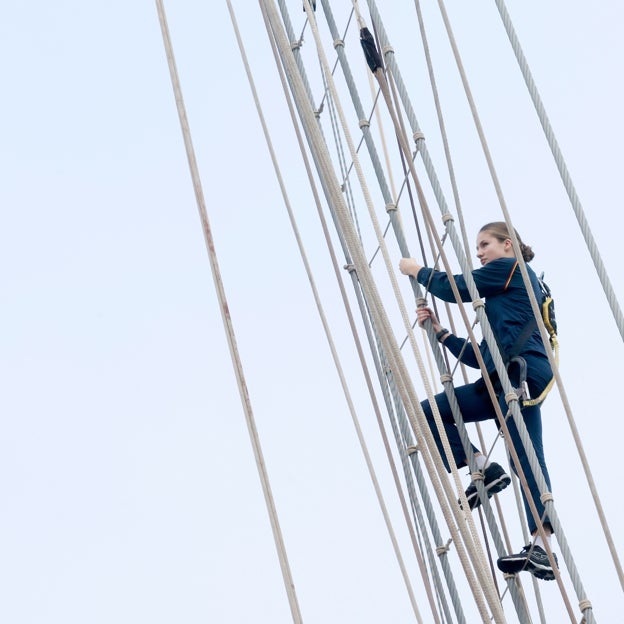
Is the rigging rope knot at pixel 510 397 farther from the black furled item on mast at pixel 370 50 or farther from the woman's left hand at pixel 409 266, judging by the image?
the black furled item on mast at pixel 370 50

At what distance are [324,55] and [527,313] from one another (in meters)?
1.35

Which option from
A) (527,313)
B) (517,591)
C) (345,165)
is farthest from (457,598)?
(345,165)

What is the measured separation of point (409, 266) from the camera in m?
6.35

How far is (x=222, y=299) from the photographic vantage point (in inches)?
191

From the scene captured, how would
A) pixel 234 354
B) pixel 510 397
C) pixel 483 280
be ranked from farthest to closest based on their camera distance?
pixel 483 280, pixel 510 397, pixel 234 354

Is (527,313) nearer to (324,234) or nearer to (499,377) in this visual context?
(499,377)

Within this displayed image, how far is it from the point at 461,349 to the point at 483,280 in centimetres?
34

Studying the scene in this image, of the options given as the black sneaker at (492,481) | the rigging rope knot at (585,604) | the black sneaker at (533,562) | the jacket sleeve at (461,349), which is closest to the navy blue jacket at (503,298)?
the jacket sleeve at (461,349)

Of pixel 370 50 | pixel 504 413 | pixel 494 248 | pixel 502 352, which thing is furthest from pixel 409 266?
pixel 370 50

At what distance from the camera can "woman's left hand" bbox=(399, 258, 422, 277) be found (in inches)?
249

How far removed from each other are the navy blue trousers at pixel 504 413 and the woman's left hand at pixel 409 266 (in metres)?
0.53

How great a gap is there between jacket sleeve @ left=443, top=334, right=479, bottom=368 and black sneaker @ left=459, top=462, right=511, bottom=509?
480mm

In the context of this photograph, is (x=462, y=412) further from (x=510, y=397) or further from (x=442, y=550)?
(x=442, y=550)

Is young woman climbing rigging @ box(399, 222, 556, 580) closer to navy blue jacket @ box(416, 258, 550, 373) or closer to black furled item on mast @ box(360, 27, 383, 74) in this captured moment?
navy blue jacket @ box(416, 258, 550, 373)
